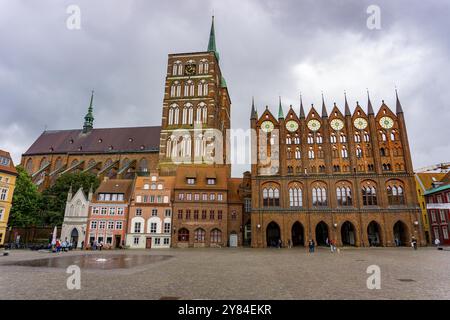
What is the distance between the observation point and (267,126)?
45.1m

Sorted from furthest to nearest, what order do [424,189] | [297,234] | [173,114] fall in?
1. [173,114]
2. [424,189]
3. [297,234]

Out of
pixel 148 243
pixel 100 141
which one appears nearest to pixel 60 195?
pixel 148 243

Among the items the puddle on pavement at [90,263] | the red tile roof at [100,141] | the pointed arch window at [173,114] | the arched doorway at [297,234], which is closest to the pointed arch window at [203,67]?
the pointed arch window at [173,114]

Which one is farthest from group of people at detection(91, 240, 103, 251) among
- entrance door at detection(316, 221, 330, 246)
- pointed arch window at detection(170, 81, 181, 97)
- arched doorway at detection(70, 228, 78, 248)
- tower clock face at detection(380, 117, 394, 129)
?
tower clock face at detection(380, 117, 394, 129)

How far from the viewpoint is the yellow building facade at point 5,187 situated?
128ft

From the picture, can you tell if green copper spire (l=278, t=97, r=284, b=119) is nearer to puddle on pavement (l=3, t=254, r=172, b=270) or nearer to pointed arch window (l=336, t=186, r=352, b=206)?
pointed arch window (l=336, t=186, r=352, b=206)

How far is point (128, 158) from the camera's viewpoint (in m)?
62.7

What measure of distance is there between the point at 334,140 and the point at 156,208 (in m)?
29.7

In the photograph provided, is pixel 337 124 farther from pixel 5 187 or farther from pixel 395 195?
pixel 5 187

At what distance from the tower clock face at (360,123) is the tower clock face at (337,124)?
1916 millimetres

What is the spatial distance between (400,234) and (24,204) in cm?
5709

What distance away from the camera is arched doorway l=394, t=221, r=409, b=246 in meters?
39.0

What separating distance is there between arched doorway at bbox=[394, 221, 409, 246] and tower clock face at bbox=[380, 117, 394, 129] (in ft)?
47.1
